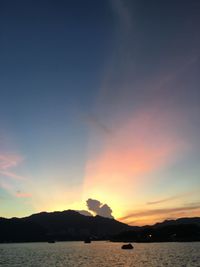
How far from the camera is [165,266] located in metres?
120

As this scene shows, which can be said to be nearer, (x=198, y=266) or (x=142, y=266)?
(x=198, y=266)

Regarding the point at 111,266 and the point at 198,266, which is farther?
the point at 111,266

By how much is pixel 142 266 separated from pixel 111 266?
10086mm

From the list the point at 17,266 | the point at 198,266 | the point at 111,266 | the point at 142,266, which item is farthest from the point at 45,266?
the point at 198,266

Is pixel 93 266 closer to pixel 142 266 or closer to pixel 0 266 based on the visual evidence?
pixel 142 266

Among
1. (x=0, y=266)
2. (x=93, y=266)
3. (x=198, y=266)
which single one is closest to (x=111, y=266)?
(x=93, y=266)

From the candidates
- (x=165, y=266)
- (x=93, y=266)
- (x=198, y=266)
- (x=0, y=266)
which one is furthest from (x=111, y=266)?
(x=0, y=266)

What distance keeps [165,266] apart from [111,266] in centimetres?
1753

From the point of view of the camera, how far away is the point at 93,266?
124 m

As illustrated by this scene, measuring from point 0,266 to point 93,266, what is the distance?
30965 mm

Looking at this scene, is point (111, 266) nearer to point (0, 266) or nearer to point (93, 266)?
point (93, 266)

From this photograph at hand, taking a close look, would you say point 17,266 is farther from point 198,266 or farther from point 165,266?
point 198,266

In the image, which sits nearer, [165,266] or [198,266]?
[198,266]

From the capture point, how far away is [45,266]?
127312 millimetres
